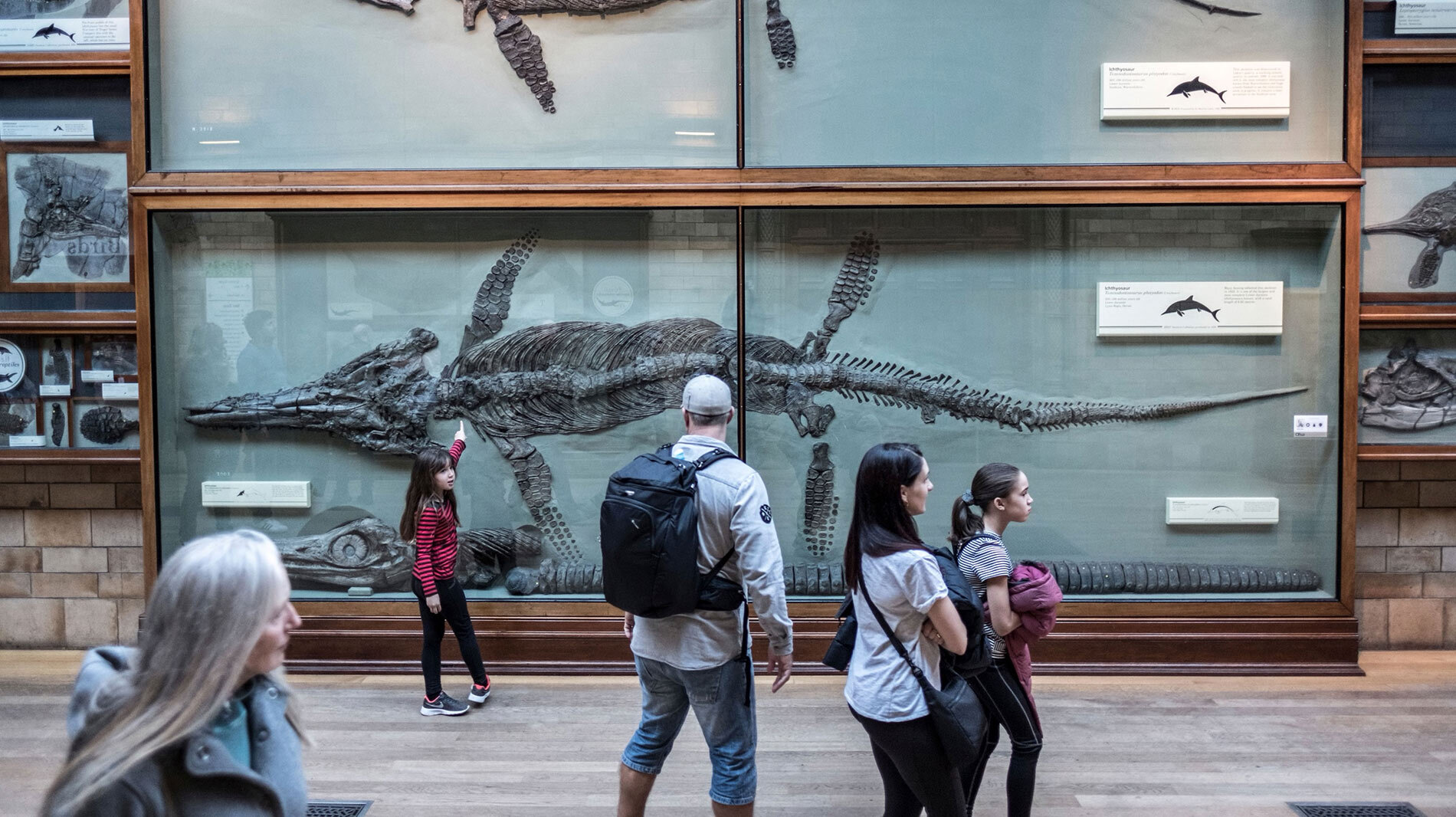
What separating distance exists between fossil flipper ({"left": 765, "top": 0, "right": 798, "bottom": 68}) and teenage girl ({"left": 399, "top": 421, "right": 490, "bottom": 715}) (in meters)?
3.00

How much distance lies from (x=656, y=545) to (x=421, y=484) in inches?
93.6

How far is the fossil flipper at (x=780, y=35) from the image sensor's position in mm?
5840

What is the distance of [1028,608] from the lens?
10.4 feet

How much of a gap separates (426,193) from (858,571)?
4.10 meters

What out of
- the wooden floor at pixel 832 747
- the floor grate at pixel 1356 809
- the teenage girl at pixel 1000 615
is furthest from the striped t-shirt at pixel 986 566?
the floor grate at pixel 1356 809

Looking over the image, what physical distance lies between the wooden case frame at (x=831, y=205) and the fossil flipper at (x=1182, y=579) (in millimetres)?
140

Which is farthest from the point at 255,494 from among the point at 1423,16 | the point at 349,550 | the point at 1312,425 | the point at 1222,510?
the point at 1423,16

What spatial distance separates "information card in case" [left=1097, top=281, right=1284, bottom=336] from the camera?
5.88 m


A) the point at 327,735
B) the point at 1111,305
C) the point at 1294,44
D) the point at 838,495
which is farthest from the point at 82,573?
the point at 1294,44

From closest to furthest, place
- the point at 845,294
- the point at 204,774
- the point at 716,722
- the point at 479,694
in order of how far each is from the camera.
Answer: the point at 204,774
the point at 716,722
the point at 479,694
the point at 845,294

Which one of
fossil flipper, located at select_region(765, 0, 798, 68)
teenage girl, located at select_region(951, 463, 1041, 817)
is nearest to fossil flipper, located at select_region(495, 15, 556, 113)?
fossil flipper, located at select_region(765, 0, 798, 68)

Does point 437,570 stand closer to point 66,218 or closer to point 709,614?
point 709,614

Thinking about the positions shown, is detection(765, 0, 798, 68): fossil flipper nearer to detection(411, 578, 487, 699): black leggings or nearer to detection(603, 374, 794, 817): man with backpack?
detection(603, 374, 794, 817): man with backpack

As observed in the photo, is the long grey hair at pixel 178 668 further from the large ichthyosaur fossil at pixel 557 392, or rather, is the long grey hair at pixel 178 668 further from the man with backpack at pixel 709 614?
the large ichthyosaur fossil at pixel 557 392
